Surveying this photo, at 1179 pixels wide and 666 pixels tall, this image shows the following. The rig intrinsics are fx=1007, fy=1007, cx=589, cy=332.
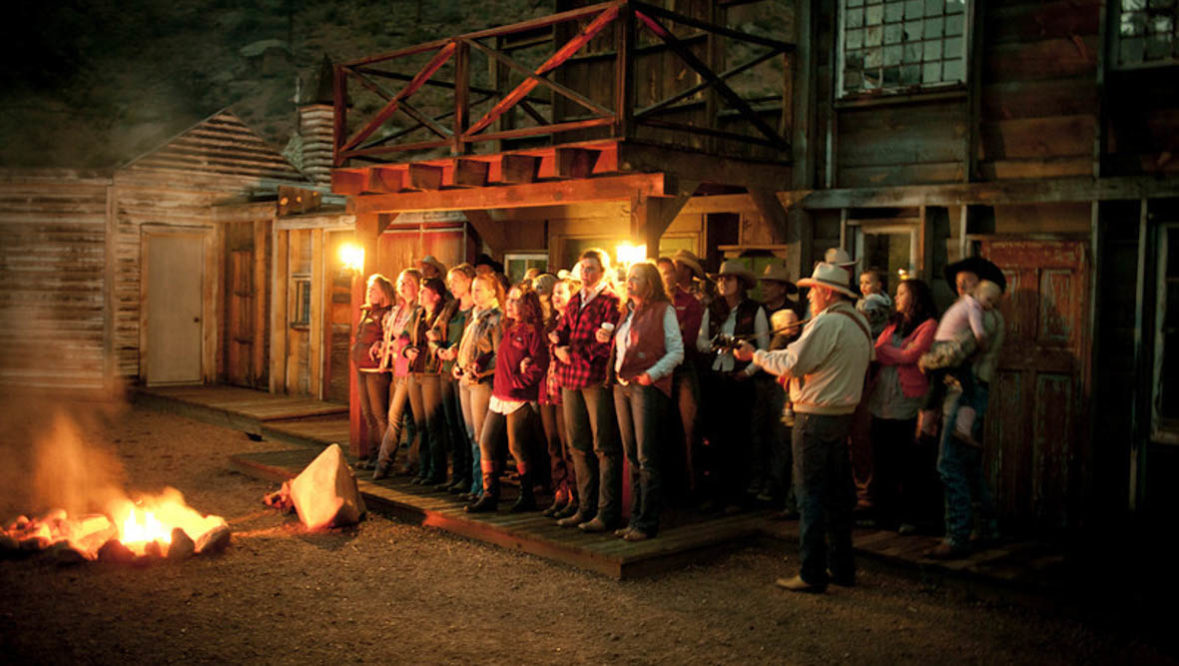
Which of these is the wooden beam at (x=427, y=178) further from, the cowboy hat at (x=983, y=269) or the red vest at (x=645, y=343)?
the cowboy hat at (x=983, y=269)

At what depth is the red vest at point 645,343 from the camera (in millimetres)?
6910

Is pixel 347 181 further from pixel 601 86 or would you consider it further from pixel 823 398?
pixel 823 398

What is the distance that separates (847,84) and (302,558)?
5966 millimetres

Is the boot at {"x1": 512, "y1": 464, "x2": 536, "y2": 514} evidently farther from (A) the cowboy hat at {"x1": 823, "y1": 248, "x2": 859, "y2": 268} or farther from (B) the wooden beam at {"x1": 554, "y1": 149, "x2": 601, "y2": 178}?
(A) the cowboy hat at {"x1": 823, "y1": 248, "x2": 859, "y2": 268}

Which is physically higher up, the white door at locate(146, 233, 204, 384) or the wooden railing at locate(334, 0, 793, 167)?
the wooden railing at locate(334, 0, 793, 167)

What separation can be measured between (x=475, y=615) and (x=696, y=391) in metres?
2.69

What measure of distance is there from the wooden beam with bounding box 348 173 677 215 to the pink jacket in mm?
2165

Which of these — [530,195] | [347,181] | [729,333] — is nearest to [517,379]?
[729,333]

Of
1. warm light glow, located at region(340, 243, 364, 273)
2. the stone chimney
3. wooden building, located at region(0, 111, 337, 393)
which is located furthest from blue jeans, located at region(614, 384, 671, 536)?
the stone chimney

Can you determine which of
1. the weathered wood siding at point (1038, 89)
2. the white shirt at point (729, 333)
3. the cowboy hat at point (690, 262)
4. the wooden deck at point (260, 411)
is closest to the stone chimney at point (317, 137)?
the wooden deck at point (260, 411)

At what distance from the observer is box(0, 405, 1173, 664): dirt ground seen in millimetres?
→ 5332

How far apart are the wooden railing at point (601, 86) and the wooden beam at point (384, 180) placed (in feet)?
0.71

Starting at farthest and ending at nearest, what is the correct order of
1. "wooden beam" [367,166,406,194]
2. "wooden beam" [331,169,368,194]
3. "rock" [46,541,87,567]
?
"wooden beam" [331,169,368,194] < "wooden beam" [367,166,406,194] < "rock" [46,541,87,567]

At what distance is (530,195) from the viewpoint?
9258mm
